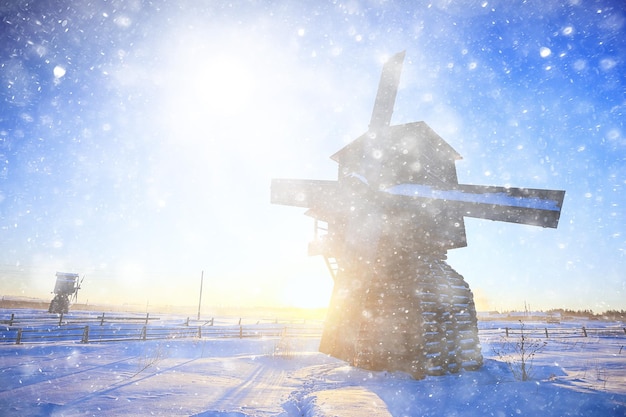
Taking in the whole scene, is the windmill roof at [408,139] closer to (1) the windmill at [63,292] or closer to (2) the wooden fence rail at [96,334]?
(2) the wooden fence rail at [96,334]

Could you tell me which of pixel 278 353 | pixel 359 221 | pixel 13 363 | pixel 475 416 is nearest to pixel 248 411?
pixel 475 416

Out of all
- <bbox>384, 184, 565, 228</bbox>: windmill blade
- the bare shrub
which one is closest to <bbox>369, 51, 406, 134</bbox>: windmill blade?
<bbox>384, 184, 565, 228</bbox>: windmill blade

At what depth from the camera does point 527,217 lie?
6473 millimetres

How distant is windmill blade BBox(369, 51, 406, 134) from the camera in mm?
9602

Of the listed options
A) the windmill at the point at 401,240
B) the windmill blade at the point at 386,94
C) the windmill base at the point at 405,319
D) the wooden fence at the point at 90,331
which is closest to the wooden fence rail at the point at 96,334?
the wooden fence at the point at 90,331

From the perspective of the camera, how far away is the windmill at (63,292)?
31.3 metres

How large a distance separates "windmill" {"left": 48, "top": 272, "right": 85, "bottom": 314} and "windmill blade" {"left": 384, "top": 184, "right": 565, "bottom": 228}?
38741mm

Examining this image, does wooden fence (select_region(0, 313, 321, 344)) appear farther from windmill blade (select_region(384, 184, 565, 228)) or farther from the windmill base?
windmill blade (select_region(384, 184, 565, 228))

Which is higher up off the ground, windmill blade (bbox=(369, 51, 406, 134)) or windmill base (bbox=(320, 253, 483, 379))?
windmill blade (bbox=(369, 51, 406, 134))

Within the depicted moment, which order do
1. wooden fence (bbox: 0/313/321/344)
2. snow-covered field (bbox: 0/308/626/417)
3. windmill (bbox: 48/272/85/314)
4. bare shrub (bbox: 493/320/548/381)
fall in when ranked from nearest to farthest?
snow-covered field (bbox: 0/308/626/417) → bare shrub (bbox: 493/320/548/381) → wooden fence (bbox: 0/313/321/344) → windmill (bbox: 48/272/85/314)

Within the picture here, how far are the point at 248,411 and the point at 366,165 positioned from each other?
7.07 meters

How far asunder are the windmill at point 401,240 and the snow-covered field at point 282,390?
77 cm

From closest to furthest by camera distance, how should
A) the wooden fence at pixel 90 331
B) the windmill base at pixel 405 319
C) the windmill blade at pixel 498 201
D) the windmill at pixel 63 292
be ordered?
the windmill blade at pixel 498 201
the windmill base at pixel 405 319
the wooden fence at pixel 90 331
the windmill at pixel 63 292

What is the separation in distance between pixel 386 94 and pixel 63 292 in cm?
3916
